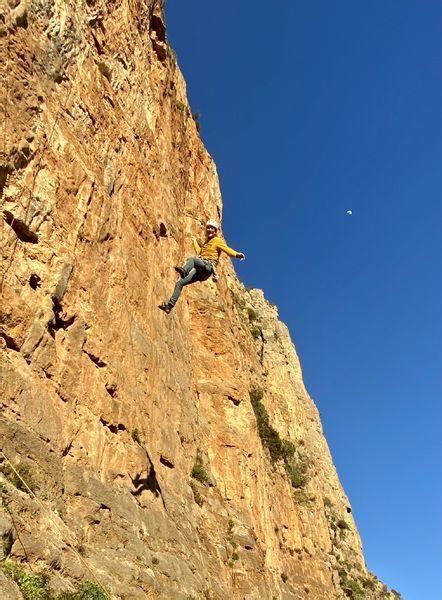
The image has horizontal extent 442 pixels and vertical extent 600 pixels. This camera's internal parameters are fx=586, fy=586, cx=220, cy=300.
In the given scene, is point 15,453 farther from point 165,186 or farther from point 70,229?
point 165,186

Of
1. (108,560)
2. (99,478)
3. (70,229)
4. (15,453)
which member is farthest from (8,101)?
(108,560)

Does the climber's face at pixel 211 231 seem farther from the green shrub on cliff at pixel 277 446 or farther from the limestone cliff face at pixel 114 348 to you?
the green shrub on cliff at pixel 277 446

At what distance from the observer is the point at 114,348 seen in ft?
41.1

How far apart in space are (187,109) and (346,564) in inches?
1048

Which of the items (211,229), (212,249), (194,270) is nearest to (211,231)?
(211,229)

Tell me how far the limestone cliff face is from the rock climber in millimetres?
1324

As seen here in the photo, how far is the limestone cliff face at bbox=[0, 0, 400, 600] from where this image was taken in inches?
348

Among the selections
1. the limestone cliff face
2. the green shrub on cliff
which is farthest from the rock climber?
the green shrub on cliff

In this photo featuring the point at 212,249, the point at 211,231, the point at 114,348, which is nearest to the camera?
the point at 114,348

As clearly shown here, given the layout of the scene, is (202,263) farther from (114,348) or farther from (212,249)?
(114,348)

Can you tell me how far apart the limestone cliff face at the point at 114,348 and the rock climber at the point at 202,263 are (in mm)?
1324

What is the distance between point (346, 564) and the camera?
34.0 m

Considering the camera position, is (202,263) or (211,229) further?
(211,229)

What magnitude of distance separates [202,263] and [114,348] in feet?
9.59
